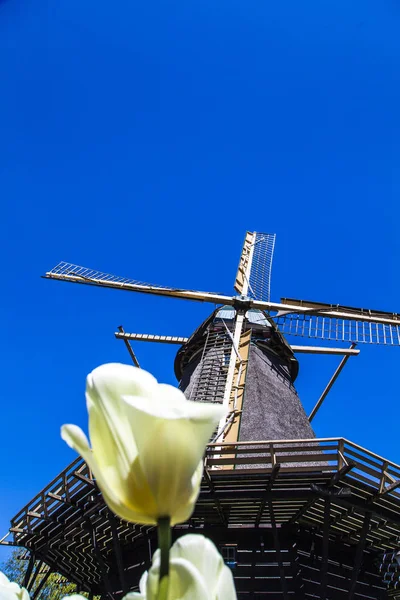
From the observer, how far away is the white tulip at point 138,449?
1.78 ft

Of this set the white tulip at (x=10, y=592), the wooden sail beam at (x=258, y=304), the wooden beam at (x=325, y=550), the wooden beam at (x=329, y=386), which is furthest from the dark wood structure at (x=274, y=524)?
the white tulip at (x=10, y=592)

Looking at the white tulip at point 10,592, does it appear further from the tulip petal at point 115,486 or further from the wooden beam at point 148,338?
the wooden beam at point 148,338

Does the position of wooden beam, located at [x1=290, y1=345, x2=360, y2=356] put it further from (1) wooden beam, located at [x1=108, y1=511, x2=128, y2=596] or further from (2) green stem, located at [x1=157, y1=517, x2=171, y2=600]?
(2) green stem, located at [x1=157, y1=517, x2=171, y2=600]

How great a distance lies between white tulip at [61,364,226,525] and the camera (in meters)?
0.54

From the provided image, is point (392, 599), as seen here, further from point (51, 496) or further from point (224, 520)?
point (51, 496)

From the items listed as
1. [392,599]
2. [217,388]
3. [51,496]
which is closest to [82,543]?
[51,496]

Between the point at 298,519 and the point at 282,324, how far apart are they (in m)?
6.00

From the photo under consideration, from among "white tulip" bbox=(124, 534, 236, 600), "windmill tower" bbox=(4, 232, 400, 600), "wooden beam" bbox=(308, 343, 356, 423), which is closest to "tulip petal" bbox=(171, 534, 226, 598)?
"white tulip" bbox=(124, 534, 236, 600)

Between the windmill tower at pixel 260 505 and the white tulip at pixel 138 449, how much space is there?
5.91 metres

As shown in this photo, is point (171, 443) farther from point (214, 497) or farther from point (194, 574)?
point (214, 497)

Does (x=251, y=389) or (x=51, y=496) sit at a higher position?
(x=251, y=389)

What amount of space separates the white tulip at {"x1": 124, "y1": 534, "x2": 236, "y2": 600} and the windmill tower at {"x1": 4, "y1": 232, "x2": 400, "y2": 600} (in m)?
5.86

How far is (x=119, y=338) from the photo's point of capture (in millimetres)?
12508

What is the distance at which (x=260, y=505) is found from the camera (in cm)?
738
